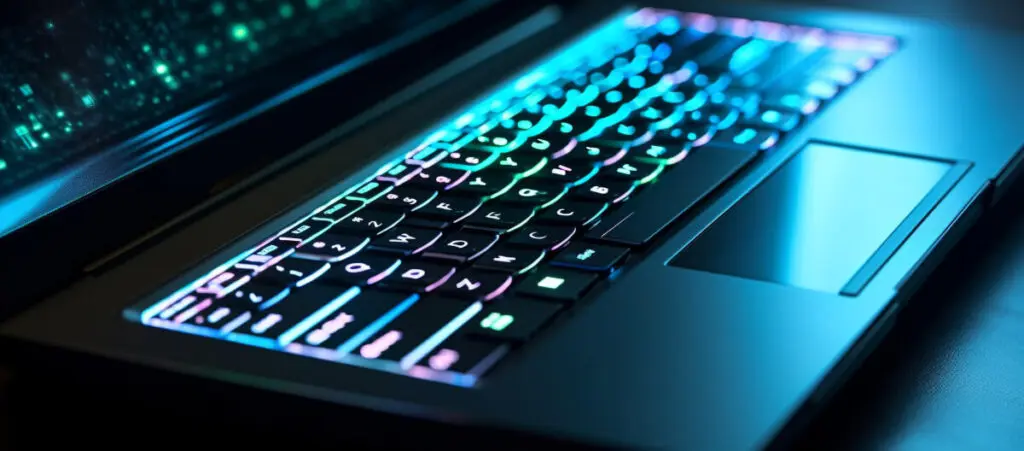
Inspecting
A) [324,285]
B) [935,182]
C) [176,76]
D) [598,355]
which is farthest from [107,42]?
[935,182]

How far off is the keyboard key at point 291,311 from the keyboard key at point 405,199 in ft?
0.30

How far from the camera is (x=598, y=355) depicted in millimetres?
441

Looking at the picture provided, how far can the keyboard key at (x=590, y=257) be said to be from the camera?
508 mm

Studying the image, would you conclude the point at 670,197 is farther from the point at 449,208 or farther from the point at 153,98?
the point at 153,98

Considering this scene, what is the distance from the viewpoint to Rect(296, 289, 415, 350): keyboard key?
0.46m

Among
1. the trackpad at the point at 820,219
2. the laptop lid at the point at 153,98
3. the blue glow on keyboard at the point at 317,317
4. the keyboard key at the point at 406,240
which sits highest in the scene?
the laptop lid at the point at 153,98

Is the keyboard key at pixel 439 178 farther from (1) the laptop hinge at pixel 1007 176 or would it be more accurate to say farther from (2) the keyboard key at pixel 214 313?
(1) the laptop hinge at pixel 1007 176

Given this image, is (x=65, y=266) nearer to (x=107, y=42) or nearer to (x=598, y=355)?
(x=107, y=42)

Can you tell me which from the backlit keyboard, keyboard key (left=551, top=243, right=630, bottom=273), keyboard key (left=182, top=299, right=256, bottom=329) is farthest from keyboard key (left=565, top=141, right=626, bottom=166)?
keyboard key (left=182, top=299, right=256, bottom=329)

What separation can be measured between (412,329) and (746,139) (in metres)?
0.26

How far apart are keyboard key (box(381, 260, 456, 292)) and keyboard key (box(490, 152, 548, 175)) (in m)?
0.11

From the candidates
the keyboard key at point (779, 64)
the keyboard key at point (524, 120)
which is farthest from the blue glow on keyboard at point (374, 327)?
the keyboard key at point (779, 64)

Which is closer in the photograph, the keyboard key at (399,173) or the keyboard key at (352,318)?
the keyboard key at (352,318)

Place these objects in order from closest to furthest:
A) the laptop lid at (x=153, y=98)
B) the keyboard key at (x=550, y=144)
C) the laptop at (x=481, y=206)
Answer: the laptop at (x=481, y=206), the laptop lid at (x=153, y=98), the keyboard key at (x=550, y=144)
